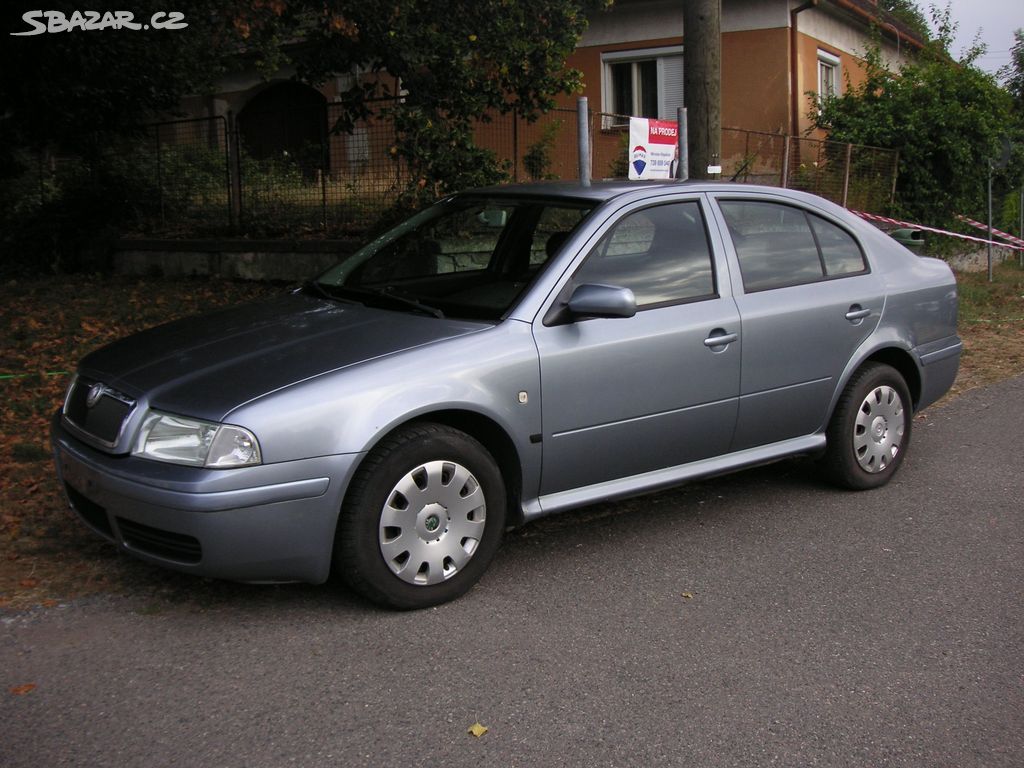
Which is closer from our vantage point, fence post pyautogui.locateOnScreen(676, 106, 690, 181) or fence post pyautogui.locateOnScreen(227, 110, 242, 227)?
fence post pyautogui.locateOnScreen(676, 106, 690, 181)

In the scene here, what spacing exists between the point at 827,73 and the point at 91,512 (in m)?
18.3

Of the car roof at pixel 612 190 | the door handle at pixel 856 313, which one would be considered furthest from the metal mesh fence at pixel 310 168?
the door handle at pixel 856 313

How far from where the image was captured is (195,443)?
12.2 ft

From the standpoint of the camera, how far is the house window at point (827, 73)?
18734mm

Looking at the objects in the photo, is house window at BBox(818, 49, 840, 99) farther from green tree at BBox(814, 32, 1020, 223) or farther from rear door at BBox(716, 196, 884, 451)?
rear door at BBox(716, 196, 884, 451)

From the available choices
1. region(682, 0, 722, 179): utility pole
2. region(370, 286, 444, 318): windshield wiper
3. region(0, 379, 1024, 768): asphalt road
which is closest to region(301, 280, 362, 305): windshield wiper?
region(370, 286, 444, 318): windshield wiper

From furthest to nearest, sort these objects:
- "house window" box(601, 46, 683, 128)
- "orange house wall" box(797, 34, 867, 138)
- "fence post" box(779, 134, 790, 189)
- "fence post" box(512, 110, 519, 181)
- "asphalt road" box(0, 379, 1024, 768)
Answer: "house window" box(601, 46, 683, 128)
"orange house wall" box(797, 34, 867, 138)
"fence post" box(779, 134, 790, 189)
"fence post" box(512, 110, 519, 181)
"asphalt road" box(0, 379, 1024, 768)

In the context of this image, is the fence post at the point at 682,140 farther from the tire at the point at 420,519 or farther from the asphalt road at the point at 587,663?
the tire at the point at 420,519

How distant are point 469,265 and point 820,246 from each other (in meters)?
→ 1.83

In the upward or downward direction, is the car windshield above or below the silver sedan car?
above

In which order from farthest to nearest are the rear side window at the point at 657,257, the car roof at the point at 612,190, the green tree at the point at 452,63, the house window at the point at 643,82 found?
the house window at the point at 643,82 → the green tree at the point at 452,63 → the car roof at the point at 612,190 → the rear side window at the point at 657,257

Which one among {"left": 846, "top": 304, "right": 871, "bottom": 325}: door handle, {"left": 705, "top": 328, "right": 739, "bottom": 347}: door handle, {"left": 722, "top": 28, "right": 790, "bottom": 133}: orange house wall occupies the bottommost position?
{"left": 705, "top": 328, "right": 739, "bottom": 347}: door handle

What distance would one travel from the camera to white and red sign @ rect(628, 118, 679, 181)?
8.00 m

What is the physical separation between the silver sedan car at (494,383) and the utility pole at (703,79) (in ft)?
8.58
